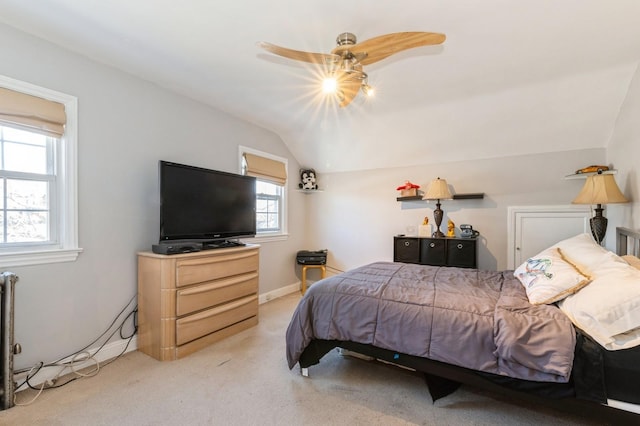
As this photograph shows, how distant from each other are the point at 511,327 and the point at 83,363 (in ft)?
10.1

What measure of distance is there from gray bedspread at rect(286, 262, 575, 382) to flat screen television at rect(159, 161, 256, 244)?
1.37 metres

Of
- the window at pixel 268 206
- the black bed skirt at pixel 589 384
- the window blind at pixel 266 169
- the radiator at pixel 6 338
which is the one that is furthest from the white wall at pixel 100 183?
the black bed skirt at pixel 589 384

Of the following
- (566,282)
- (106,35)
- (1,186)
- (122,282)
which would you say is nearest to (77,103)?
(106,35)

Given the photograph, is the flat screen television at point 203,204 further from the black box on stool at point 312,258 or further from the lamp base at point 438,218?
the lamp base at point 438,218

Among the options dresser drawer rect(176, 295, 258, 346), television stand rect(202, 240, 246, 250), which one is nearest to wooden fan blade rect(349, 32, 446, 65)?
television stand rect(202, 240, 246, 250)

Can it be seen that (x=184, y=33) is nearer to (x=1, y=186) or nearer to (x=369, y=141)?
(x=1, y=186)

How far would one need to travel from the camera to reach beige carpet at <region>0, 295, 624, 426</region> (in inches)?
70.0

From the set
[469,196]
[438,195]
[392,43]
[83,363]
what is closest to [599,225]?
[469,196]

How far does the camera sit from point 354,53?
1802 mm

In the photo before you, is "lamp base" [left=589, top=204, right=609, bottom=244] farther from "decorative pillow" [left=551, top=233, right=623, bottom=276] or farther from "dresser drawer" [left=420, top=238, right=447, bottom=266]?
"dresser drawer" [left=420, top=238, right=447, bottom=266]

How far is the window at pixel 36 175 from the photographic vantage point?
6.79 feet

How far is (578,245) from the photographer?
90.1 inches

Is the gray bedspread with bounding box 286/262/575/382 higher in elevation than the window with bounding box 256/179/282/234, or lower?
lower

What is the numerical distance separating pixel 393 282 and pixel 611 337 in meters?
1.21
